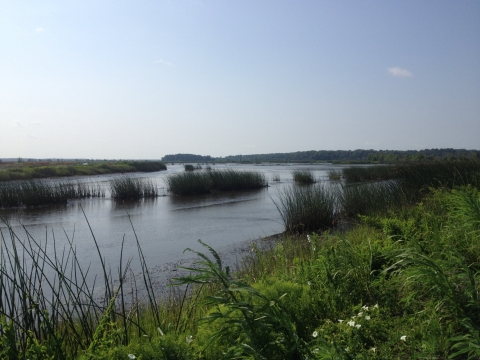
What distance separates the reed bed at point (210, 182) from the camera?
23578 mm

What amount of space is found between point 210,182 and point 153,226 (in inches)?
465

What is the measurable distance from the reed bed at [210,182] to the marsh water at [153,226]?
2209mm

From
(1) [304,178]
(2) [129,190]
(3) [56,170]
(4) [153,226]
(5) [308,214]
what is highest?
(3) [56,170]

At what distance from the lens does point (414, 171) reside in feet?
45.2

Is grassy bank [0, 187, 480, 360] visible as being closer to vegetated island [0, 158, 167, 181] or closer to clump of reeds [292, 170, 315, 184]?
clump of reeds [292, 170, 315, 184]

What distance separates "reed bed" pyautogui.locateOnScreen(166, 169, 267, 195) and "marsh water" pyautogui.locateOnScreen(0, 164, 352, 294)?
221 centimetres

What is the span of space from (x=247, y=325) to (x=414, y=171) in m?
12.7

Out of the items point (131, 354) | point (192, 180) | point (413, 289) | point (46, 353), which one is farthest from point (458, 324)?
point (192, 180)

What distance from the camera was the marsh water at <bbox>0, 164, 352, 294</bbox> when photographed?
9305mm

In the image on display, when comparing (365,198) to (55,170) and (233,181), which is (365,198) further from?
(55,170)

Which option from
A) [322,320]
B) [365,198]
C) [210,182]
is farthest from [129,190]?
[322,320]

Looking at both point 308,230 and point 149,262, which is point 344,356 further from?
point 308,230

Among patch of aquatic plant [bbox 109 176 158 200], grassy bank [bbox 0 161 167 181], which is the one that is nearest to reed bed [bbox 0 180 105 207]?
patch of aquatic plant [bbox 109 176 158 200]

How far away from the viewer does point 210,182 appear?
24.8 m
